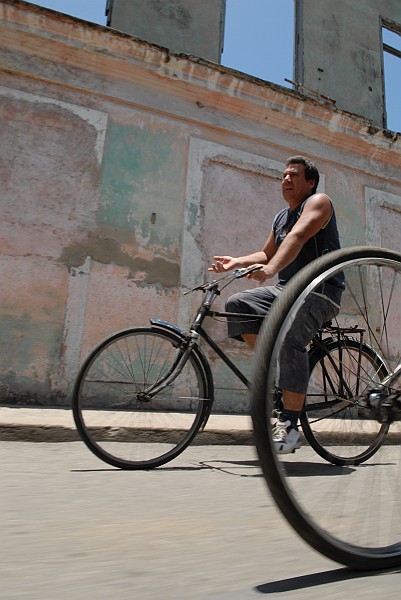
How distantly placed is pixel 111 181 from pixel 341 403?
448cm

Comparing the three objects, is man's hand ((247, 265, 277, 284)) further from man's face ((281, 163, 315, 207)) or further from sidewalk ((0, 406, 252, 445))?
sidewalk ((0, 406, 252, 445))

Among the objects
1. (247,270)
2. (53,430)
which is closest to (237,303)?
(247,270)

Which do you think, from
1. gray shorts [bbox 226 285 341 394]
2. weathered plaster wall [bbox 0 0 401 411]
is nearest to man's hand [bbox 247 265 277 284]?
gray shorts [bbox 226 285 341 394]

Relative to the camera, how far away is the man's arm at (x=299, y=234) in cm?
238

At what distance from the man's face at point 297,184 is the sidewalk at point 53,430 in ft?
4.65

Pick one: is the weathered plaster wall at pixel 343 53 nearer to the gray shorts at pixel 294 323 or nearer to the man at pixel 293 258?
the man at pixel 293 258

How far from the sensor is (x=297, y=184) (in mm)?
2922

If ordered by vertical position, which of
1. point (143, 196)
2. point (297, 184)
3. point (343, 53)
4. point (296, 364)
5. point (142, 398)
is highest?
point (343, 53)

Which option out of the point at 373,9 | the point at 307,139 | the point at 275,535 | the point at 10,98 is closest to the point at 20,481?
the point at 275,535

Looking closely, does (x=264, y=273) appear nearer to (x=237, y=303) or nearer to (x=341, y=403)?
(x=237, y=303)

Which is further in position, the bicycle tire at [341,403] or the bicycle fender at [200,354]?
the bicycle fender at [200,354]

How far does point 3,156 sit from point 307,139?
13.4ft

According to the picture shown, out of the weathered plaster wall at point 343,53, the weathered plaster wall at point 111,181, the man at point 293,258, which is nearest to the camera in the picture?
the man at point 293,258

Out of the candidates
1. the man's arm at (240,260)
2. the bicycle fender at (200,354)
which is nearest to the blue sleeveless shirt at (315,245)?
the man's arm at (240,260)
